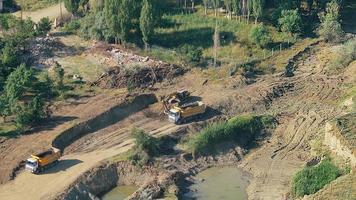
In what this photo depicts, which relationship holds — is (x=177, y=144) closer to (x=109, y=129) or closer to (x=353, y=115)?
(x=109, y=129)

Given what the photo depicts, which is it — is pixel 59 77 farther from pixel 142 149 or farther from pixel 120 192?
pixel 120 192

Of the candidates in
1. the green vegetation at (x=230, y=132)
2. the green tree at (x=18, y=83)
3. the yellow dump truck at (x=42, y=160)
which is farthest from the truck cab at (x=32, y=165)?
the green vegetation at (x=230, y=132)

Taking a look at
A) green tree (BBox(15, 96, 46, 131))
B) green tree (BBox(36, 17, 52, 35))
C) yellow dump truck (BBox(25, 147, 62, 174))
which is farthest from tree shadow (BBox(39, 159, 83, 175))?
green tree (BBox(36, 17, 52, 35))

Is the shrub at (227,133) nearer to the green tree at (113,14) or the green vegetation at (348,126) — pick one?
the green vegetation at (348,126)

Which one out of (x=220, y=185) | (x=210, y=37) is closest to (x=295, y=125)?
(x=220, y=185)

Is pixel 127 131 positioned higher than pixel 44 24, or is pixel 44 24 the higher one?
pixel 44 24

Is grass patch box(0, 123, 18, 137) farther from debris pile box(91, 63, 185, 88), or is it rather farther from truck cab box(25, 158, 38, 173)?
debris pile box(91, 63, 185, 88)

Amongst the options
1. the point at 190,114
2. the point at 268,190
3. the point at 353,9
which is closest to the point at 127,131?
the point at 190,114
